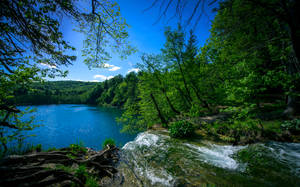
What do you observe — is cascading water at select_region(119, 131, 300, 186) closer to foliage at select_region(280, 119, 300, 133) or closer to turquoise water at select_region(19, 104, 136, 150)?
foliage at select_region(280, 119, 300, 133)

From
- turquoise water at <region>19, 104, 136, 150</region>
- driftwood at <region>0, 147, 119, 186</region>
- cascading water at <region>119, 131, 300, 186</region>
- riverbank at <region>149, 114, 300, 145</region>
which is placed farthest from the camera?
turquoise water at <region>19, 104, 136, 150</region>

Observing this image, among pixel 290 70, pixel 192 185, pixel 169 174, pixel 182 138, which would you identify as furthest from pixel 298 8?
pixel 290 70

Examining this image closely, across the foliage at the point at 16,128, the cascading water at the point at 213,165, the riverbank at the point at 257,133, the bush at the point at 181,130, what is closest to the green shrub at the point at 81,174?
the cascading water at the point at 213,165

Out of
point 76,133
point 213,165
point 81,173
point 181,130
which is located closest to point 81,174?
point 81,173

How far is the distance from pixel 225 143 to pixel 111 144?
6.22 m

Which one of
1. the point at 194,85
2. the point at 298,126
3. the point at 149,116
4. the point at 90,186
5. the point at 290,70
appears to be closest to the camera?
the point at 90,186

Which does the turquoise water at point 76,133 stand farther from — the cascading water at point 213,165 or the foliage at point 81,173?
the cascading water at point 213,165

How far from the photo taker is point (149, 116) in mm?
11750

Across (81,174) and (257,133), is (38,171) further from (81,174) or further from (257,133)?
(257,133)

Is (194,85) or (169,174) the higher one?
(194,85)

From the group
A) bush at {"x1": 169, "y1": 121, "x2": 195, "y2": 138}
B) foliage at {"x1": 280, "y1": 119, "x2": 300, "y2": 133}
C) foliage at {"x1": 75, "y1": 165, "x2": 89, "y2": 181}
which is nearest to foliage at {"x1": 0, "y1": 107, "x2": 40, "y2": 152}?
foliage at {"x1": 75, "y1": 165, "x2": 89, "y2": 181}

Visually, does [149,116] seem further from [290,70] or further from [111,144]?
[290,70]

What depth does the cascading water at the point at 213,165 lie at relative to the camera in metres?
3.22

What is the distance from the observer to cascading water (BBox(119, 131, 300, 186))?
10.6 feet
